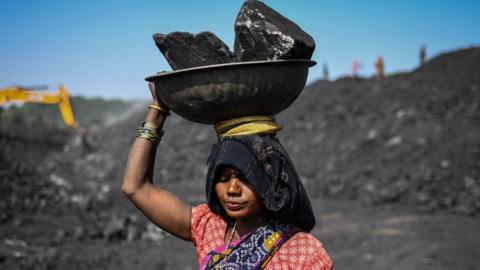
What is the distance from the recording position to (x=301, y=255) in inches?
72.9

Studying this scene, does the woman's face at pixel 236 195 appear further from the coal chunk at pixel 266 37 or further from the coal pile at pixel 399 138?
the coal pile at pixel 399 138

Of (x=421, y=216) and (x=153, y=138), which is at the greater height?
(x=153, y=138)

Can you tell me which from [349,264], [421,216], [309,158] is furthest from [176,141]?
[349,264]

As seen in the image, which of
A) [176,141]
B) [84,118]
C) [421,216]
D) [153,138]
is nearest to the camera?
[153,138]

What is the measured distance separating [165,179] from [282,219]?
682 inches

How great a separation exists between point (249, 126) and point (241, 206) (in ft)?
1.01

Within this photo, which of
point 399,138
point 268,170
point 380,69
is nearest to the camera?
point 268,170

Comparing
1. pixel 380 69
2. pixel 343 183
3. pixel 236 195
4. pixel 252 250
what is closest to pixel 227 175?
pixel 236 195

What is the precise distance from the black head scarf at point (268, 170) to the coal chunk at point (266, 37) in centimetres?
31

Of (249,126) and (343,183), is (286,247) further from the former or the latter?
(343,183)

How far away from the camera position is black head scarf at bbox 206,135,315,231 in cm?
179

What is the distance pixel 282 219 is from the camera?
6.15ft

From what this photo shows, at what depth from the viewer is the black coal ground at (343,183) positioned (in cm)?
825

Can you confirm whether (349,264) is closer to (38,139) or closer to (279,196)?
(279,196)
